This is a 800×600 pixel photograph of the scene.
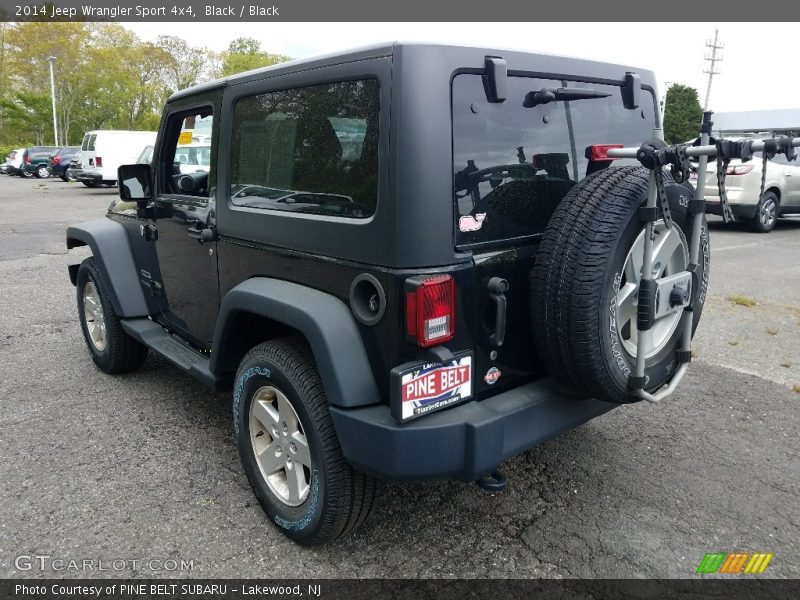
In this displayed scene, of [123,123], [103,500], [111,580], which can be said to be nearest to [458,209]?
[111,580]

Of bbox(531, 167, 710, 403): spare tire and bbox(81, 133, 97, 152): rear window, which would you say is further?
bbox(81, 133, 97, 152): rear window

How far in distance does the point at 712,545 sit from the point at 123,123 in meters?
55.3

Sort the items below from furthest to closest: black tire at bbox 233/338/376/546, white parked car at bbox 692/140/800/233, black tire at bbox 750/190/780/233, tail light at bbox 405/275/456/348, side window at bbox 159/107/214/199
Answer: black tire at bbox 750/190/780/233 → white parked car at bbox 692/140/800/233 → side window at bbox 159/107/214/199 → black tire at bbox 233/338/376/546 → tail light at bbox 405/275/456/348

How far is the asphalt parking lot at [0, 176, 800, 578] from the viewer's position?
2588 mm

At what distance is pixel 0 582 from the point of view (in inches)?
96.2

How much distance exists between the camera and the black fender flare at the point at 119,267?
4.08m

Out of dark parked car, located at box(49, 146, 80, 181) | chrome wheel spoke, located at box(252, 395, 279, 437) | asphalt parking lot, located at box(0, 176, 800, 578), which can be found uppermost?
dark parked car, located at box(49, 146, 80, 181)

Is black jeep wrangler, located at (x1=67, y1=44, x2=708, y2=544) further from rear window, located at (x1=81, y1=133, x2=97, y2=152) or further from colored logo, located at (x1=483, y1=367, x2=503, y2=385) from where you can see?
rear window, located at (x1=81, y1=133, x2=97, y2=152)

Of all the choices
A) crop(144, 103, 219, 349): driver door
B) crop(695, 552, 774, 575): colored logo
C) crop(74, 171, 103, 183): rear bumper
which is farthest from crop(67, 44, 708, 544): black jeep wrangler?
crop(74, 171, 103, 183): rear bumper

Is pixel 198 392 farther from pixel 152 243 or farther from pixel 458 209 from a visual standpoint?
pixel 458 209

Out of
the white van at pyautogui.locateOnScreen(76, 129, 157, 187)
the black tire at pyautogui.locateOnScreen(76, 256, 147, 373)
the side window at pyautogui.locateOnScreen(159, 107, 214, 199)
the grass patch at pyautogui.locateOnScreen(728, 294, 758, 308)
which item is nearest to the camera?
the side window at pyautogui.locateOnScreen(159, 107, 214, 199)

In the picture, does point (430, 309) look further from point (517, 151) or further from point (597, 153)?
point (597, 153)

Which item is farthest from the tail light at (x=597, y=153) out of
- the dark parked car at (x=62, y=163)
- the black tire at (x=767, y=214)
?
the dark parked car at (x=62, y=163)

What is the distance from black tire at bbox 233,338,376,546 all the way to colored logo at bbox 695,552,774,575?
1.36 meters
